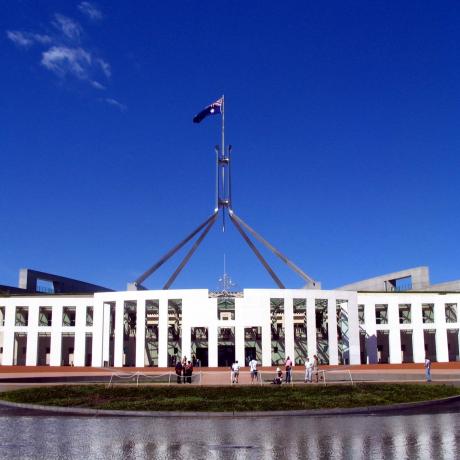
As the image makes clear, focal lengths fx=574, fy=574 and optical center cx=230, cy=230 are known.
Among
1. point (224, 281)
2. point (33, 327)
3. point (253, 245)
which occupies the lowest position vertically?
point (33, 327)

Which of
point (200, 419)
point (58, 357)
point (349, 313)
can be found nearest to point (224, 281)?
point (349, 313)

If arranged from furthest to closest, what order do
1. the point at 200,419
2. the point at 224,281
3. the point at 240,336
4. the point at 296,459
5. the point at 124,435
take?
the point at 224,281
the point at 240,336
the point at 200,419
the point at 124,435
the point at 296,459

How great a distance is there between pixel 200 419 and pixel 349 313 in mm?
34762

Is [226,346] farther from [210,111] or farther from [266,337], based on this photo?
[210,111]

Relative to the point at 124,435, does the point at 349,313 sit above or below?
above

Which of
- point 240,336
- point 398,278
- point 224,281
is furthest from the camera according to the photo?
point 398,278

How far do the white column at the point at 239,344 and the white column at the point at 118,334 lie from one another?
954 cm

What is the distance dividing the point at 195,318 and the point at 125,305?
7419 mm

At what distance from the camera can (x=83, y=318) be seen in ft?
170

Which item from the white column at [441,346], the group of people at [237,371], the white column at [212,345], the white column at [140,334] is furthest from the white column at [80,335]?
the white column at [441,346]

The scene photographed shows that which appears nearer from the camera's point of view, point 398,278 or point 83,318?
point 83,318

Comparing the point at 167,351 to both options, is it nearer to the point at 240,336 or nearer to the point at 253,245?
the point at 240,336

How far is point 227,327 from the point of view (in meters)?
46.1

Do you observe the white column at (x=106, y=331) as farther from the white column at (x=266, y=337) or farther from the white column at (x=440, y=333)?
the white column at (x=440, y=333)
